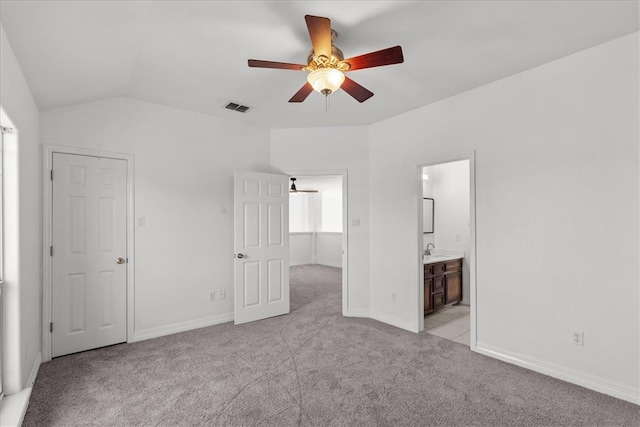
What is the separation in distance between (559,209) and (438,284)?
6.93ft

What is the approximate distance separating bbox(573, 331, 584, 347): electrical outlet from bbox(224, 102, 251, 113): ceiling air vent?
390cm

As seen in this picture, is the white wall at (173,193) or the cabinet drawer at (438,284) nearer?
the white wall at (173,193)

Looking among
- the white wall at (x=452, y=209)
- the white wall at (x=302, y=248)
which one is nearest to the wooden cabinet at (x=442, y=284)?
the white wall at (x=452, y=209)

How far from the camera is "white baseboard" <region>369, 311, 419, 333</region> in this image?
12.6ft

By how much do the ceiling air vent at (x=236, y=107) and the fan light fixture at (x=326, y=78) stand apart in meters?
1.79

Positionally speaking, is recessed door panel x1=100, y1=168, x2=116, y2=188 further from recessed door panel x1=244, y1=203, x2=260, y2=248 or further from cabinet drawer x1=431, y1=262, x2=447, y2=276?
cabinet drawer x1=431, y1=262, x2=447, y2=276

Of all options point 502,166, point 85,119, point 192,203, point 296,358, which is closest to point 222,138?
point 192,203

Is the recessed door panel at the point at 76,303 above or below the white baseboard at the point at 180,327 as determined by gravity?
above

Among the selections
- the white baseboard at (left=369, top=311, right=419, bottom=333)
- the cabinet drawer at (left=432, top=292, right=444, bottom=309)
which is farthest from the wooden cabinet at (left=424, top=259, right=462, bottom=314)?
the white baseboard at (left=369, top=311, right=419, bottom=333)

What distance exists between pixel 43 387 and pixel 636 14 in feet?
16.7

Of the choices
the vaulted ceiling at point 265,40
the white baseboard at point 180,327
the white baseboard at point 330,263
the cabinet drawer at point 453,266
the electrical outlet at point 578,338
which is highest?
the vaulted ceiling at point 265,40

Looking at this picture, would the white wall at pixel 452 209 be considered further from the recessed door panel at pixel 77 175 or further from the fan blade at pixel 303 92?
the recessed door panel at pixel 77 175

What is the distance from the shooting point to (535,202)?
111 inches

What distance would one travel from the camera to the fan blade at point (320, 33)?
5.89 feet
